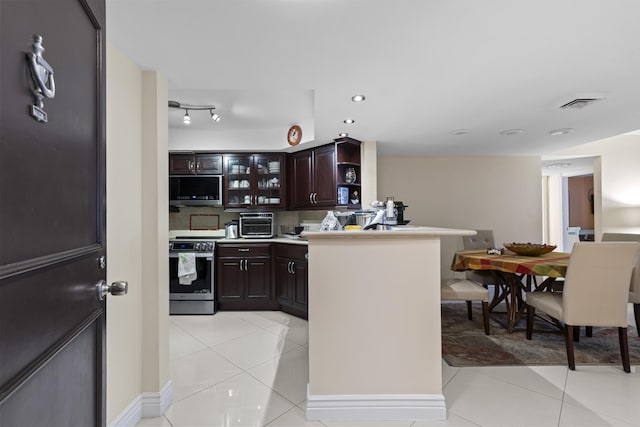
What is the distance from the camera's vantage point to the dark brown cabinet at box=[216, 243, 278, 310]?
145 inches

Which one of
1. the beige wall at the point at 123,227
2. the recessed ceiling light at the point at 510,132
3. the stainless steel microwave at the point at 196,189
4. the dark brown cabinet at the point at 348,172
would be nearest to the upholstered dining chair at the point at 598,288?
the recessed ceiling light at the point at 510,132

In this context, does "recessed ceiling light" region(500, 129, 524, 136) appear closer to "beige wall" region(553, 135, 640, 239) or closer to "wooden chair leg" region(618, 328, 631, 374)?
"wooden chair leg" region(618, 328, 631, 374)

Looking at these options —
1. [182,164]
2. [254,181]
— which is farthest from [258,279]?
[182,164]

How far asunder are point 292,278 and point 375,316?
1.91 meters

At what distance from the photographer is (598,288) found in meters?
2.21

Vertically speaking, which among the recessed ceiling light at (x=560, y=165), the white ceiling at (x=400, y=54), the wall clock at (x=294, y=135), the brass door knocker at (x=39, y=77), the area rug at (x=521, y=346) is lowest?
the area rug at (x=521, y=346)

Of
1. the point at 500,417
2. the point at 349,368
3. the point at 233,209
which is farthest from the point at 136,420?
the point at 233,209

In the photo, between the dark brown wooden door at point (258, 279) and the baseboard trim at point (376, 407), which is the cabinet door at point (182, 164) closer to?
the dark brown wooden door at point (258, 279)

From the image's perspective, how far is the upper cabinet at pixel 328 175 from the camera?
3.57 metres

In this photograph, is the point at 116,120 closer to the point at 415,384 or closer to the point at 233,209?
the point at 415,384

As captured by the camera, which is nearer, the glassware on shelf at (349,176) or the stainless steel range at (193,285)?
the stainless steel range at (193,285)

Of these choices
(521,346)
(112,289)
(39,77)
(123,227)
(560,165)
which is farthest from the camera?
(560,165)

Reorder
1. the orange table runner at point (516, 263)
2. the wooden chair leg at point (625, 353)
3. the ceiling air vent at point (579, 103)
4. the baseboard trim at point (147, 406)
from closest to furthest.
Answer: the baseboard trim at point (147, 406) < the wooden chair leg at point (625, 353) < the ceiling air vent at point (579, 103) < the orange table runner at point (516, 263)

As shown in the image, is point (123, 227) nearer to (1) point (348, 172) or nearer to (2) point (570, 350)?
(1) point (348, 172)
